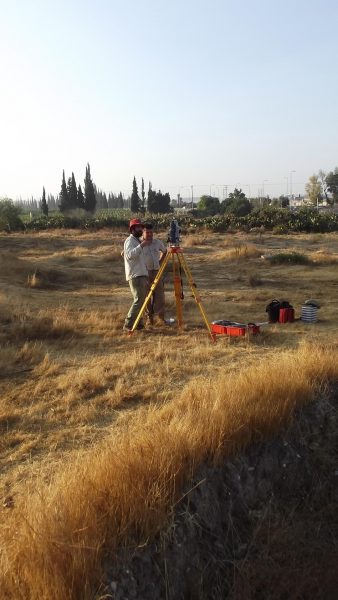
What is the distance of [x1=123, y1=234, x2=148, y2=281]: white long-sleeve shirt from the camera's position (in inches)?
312

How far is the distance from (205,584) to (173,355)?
13.2ft

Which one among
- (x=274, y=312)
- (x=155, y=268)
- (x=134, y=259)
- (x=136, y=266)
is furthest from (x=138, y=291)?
(x=274, y=312)

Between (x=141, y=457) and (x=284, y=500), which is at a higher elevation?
(x=141, y=457)

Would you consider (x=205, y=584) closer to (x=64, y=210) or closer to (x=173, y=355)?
(x=173, y=355)

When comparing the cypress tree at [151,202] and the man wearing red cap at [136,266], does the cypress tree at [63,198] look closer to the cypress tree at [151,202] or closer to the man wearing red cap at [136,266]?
the cypress tree at [151,202]

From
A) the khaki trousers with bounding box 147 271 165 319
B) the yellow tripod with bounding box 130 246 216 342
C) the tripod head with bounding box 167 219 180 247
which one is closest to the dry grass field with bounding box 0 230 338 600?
the yellow tripod with bounding box 130 246 216 342

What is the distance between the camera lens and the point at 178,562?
8.99ft

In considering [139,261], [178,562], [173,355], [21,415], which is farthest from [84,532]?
[139,261]

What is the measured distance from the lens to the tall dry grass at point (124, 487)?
230cm

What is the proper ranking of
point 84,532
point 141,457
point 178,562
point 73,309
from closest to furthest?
point 84,532 < point 178,562 < point 141,457 < point 73,309

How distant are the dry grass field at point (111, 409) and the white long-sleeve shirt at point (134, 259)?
0.96 metres

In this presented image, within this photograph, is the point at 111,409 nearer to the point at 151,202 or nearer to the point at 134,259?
the point at 134,259

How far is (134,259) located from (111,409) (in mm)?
3472

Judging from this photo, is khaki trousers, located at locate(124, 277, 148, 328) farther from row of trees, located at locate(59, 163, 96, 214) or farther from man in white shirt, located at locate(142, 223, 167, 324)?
row of trees, located at locate(59, 163, 96, 214)
